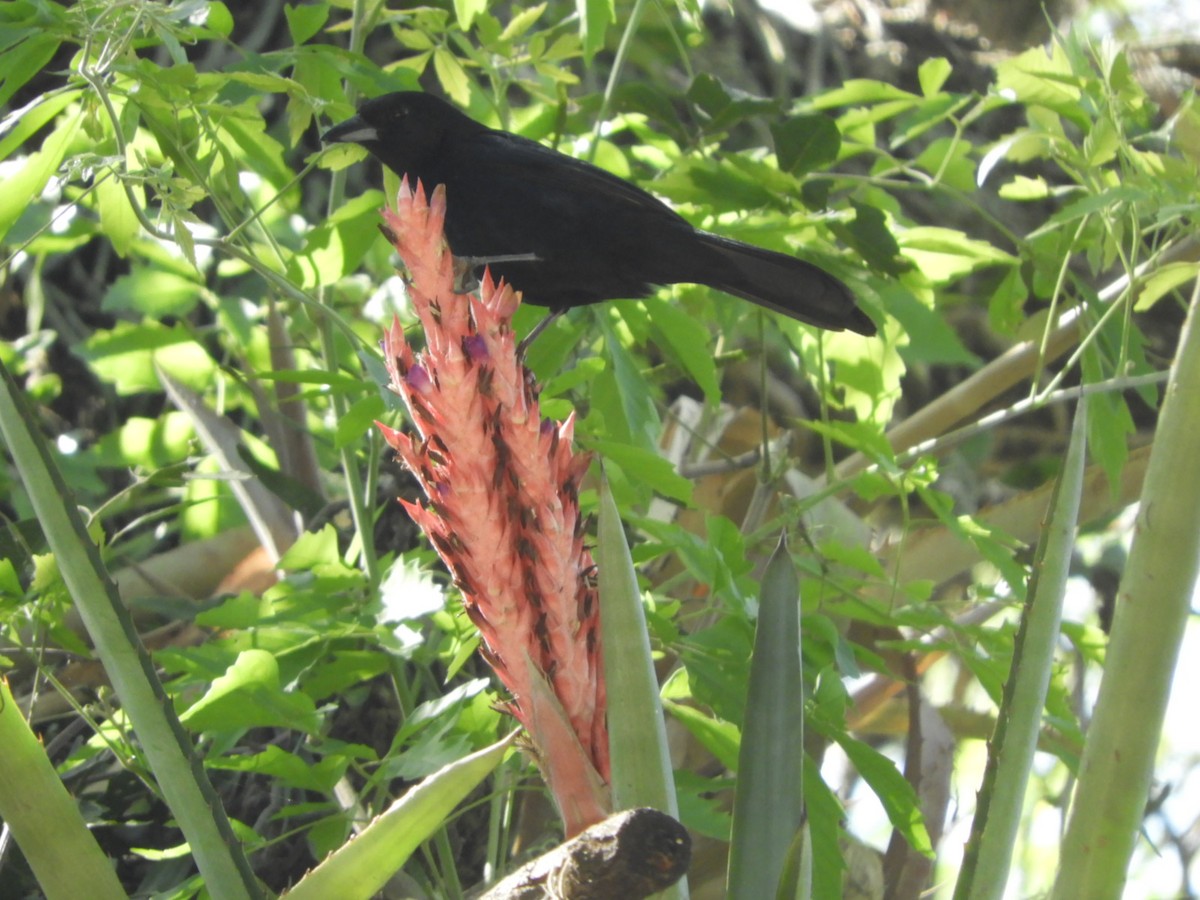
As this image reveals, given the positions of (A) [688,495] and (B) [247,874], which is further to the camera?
(A) [688,495]

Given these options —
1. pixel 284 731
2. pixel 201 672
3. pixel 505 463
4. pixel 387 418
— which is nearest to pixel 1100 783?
pixel 505 463

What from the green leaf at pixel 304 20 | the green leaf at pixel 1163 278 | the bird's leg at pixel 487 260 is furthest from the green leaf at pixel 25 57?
the green leaf at pixel 1163 278

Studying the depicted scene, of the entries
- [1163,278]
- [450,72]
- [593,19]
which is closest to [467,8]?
[593,19]

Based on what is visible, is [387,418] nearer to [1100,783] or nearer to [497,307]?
[497,307]

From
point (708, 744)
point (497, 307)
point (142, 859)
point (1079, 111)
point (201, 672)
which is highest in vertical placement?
point (497, 307)

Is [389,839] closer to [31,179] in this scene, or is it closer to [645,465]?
[645,465]

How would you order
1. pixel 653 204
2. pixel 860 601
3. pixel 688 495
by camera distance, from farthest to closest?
1. pixel 653 204
2. pixel 860 601
3. pixel 688 495

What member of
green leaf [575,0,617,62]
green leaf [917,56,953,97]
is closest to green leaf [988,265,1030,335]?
green leaf [917,56,953,97]
